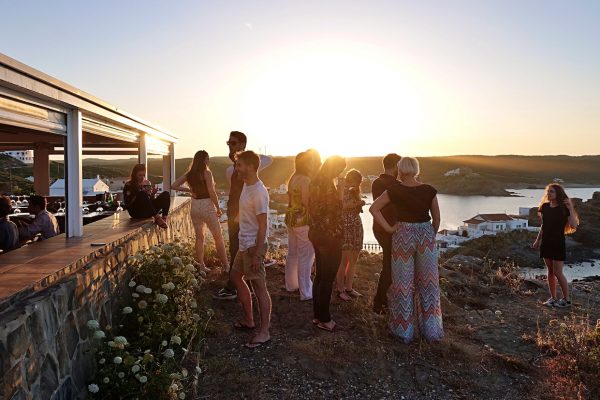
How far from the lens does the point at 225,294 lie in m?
5.09

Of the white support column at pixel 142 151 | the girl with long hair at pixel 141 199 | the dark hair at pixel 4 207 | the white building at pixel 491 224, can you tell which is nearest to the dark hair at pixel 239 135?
the girl with long hair at pixel 141 199

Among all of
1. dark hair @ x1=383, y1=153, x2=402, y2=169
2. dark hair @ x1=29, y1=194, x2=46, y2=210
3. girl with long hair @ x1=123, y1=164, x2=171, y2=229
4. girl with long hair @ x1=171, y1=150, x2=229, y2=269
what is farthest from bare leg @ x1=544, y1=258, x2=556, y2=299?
dark hair @ x1=29, y1=194, x2=46, y2=210

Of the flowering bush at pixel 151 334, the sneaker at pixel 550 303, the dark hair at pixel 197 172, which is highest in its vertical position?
the dark hair at pixel 197 172

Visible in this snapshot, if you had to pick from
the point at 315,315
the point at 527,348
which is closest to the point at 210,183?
the point at 315,315

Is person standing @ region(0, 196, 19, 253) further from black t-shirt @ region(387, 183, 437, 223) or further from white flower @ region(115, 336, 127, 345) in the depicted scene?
black t-shirt @ region(387, 183, 437, 223)

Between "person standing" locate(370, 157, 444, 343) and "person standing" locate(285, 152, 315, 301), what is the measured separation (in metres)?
0.73

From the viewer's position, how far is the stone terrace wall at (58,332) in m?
Result: 2.16

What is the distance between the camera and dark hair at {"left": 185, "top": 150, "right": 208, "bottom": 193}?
5539 millimetres

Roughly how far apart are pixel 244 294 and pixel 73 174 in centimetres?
212

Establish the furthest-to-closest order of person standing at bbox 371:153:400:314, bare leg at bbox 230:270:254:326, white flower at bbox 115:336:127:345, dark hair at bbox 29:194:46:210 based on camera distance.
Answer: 1. dark hair at bbox 29:194:46:210
2. person standing at bbox 371:153:400:314
3. bare leg at bbox 230:270:254:326
4. white flower at bbox 115:336:127:345

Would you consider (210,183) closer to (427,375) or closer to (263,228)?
(263,228)

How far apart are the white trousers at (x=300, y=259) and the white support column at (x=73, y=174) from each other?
83.6 inches

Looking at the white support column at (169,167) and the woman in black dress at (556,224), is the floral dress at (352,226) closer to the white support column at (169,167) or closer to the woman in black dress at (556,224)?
the woman in black dress at (556,224)

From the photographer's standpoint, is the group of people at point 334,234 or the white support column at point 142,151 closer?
the group of people at point 334,234
